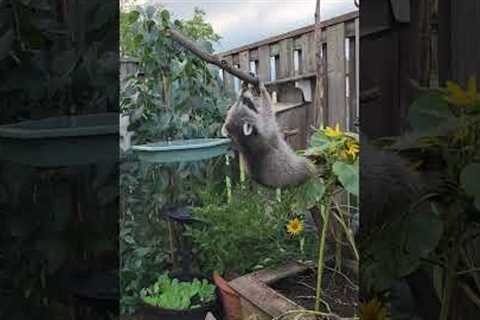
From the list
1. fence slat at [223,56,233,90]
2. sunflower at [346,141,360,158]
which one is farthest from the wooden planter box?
fence slat at [223,56,233,90]

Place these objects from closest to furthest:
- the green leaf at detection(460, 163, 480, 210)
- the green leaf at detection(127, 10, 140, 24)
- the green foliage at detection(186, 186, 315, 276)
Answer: the green leaf at detection(460, 163, 480, 210), the green leaf at detection(127, 10, 140, 24), the green foliage at detection(186, 186, 315, 276)

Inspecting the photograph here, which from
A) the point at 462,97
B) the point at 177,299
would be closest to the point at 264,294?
the point at 177,299

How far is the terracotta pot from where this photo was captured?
1180mm

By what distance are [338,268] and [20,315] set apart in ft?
1.79

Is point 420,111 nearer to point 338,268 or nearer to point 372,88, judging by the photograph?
point 372,88

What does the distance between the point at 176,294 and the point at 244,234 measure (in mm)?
165

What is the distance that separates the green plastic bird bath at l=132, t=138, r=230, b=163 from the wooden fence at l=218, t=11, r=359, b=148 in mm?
113

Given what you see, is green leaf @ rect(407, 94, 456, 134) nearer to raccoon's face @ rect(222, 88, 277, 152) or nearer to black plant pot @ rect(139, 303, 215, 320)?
raccoon's face @ rect(222, 88, 277, 152)

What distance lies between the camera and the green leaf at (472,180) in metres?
0.90

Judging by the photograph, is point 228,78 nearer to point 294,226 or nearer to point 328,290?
point 294,226

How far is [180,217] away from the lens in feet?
3.82

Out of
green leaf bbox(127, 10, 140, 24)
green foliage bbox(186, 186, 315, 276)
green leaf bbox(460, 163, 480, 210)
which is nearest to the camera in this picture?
green leaf bbox(460, 163, 480, 210)

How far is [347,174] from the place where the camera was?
120 cm

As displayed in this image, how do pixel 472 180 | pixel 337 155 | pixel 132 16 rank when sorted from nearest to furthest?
pixel 472 180 < pixel 132 16 < pixel 337 155
